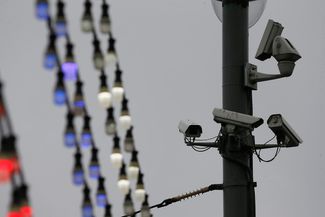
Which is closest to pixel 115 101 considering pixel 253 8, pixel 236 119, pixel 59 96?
pixel 59 96

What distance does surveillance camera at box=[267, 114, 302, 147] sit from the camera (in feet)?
57.7

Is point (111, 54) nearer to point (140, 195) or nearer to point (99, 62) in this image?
point (99, 62)

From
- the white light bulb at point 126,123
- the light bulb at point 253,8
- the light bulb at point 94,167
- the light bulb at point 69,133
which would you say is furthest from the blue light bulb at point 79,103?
the light bulb at point 253,8

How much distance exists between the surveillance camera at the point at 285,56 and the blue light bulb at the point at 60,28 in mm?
7124

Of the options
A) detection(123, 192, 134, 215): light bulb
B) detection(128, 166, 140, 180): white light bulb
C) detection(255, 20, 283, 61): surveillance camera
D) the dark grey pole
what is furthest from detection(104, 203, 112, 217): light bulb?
detection(255, 20, 283, 61): surveillance camera

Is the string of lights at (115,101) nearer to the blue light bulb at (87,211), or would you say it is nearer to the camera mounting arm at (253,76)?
the blue light bulb at (87,211)

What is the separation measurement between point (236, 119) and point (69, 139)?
5.85 m

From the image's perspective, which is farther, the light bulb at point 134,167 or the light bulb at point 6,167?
the light bulb at point 134,167

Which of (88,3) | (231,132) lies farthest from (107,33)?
(231,132)

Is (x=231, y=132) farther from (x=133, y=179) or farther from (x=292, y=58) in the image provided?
(x=133, y=179)

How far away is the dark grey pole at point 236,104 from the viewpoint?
17.9 meters

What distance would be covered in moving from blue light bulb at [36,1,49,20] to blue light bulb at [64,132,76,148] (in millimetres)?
1460

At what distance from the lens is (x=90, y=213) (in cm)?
1245

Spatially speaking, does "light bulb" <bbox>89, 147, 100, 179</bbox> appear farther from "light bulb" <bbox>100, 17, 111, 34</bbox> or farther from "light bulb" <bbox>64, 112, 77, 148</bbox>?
"light bulb" <bbox>100, 17, 111, 34</bbox>
